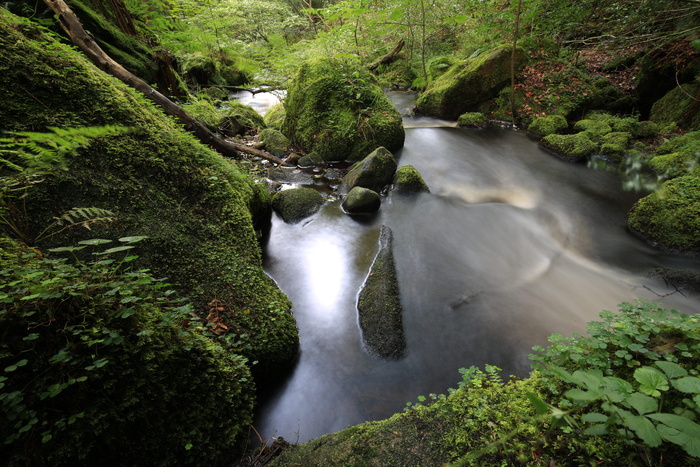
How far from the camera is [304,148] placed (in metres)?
8.07

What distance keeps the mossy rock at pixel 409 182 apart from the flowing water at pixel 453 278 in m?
0.23

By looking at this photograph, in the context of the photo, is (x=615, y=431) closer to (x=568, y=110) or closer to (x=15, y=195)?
(x=15, y=195)

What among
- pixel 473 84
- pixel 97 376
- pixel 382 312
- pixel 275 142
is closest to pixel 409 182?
pixel 382 312

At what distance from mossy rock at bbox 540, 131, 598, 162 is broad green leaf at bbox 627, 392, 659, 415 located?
880 cm

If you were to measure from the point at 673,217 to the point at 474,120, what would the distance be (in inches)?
266

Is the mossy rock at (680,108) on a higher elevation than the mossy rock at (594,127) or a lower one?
higher

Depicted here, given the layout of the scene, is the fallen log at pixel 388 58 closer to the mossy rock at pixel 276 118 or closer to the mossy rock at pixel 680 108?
the mossy rock at pixel 276 118

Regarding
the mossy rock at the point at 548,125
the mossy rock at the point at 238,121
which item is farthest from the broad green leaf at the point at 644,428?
the mossy rock at the point at 548,125

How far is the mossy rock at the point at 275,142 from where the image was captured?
26.1 feet

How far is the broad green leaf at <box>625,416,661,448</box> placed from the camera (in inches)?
38.4

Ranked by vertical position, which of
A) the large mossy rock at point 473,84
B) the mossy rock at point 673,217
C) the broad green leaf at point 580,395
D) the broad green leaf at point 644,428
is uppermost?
the large mossy rock at point 473,84

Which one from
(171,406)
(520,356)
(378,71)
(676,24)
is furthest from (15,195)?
(378,71)

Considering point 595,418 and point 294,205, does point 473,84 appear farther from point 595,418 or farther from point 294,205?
point 595,418

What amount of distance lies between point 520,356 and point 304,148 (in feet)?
22.2
